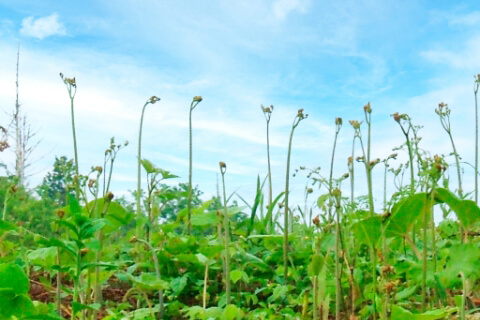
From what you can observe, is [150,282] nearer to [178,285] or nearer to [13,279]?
[178,285]

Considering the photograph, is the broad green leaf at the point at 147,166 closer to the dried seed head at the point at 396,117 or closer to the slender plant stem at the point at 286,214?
the slender plant stem at the point at 286,214

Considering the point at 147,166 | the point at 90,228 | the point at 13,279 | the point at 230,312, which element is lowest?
the point at 230,312

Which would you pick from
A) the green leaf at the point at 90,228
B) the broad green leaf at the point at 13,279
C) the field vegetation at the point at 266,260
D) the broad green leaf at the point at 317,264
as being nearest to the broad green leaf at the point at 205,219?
the field vegetation at the point at 266,260

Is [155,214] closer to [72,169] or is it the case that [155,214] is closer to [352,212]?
[72,169]

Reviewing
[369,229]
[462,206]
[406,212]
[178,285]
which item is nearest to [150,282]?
[178,285]

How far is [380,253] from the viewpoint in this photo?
6.46 feet

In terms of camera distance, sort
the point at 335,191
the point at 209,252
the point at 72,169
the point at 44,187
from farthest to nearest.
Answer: the point at 44,187, the point at 72,169, the point at 209,252, the point at 335,191

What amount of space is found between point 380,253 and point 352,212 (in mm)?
357

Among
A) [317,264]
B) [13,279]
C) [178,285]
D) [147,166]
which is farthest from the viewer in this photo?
[147,166]

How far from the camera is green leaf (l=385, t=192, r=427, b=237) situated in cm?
169

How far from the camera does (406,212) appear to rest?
5.66ft

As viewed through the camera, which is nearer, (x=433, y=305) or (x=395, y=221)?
(x=395, y=221)

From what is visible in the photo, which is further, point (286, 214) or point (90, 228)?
point (286, 214)

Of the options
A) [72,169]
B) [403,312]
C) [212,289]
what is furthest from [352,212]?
[72,169]
